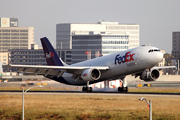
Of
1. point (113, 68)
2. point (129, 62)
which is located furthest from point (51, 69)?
point (129, 62)

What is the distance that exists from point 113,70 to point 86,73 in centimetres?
462

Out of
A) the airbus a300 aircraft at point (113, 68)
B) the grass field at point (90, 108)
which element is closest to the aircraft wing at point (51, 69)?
the airbus a300 aircraft at point (113, 68)

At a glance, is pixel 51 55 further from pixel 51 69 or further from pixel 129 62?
pixel 129 62

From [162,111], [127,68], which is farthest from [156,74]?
[162,111]

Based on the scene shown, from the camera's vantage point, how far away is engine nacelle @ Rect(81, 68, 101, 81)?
59.6 meters

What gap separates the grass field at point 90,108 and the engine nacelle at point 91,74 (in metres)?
8.70

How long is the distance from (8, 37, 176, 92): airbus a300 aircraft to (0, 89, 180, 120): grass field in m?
7.60

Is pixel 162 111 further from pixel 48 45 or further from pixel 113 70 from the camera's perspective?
pixel 48 45

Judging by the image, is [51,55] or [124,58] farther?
[51,55]

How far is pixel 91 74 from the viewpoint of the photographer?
197ft

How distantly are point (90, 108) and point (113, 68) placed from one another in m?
17.2

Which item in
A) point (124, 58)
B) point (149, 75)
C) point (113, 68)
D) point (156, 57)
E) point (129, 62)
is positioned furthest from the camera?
point (113, 68)

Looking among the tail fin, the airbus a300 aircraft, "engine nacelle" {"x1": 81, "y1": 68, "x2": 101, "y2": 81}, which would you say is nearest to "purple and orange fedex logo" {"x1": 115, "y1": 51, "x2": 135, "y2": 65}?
the airbus a300 aircraft

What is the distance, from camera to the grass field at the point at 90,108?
132 ft
